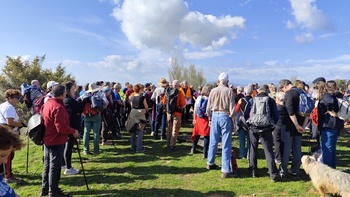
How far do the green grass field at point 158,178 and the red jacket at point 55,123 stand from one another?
1215mm

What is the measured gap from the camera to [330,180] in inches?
184

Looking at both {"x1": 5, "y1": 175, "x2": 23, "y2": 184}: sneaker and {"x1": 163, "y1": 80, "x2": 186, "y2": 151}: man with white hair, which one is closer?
{"x1": 5, "y1": 175, "x2": 23, "y2": 184}: sneaker

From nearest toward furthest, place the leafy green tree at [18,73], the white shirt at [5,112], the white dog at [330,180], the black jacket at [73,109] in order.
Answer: the white dog at [330,180], the white shirt at [5,112], the black jacket at [73,109], the leafy green tree at [18,73]

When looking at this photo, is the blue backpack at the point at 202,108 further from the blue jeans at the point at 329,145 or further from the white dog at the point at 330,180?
the white dog at the point at 330,180

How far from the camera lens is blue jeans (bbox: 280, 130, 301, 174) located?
602 cm

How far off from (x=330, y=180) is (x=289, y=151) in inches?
55.1

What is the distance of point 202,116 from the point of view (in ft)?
25.3

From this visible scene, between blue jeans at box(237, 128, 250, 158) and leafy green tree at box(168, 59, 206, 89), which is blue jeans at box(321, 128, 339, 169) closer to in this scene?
blue jeans at box(237, 128, 250, 158)

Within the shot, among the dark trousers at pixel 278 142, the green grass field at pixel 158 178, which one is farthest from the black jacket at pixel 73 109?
the dark trousers at pixel 278 142

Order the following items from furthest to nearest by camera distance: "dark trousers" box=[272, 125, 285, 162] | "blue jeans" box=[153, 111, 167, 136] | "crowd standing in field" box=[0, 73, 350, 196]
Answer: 1. "blue jeans" box=[153, 111, 167, 136]
2. "dark trousers" box=[272, 125, 285, 162]
3. "crowd standing in field" box=[0, 73, 350, 196]

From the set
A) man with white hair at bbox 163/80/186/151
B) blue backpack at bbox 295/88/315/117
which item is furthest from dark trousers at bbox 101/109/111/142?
blue backpack at bbox 295/88/315/117

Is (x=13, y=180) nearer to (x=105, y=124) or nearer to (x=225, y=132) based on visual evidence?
(x=105, y=124)

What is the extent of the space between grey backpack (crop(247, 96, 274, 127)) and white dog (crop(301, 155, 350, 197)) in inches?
45.7

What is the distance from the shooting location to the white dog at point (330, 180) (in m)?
4.48
